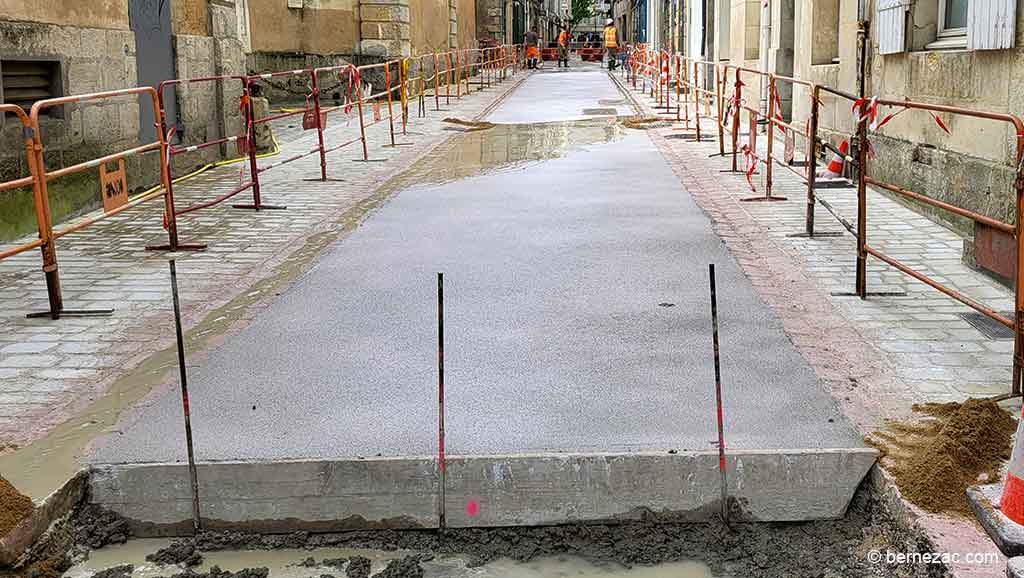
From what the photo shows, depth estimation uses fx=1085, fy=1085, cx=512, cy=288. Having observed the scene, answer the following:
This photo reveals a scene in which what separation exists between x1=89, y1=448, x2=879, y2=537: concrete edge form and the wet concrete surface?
11cm

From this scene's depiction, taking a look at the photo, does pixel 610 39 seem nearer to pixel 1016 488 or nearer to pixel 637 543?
pixel 637 543

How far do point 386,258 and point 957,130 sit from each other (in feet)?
15.4

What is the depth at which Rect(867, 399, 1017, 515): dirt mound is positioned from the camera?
12.5 ft

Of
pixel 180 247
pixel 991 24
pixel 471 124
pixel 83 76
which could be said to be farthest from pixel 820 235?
pixel 471 124

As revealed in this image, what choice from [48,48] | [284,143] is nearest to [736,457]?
[48,48]

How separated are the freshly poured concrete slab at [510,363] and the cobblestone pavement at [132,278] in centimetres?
45

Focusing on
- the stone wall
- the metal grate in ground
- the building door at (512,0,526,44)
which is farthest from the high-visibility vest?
the metal grate in ground

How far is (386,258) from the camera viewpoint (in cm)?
815

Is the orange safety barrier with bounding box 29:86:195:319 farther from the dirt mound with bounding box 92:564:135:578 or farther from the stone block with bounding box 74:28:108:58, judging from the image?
the dirt mound with bounding box 92:564:135:578

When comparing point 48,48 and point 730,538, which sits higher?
point 48,48

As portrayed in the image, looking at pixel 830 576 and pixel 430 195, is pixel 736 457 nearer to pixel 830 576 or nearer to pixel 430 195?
pixel 830 576

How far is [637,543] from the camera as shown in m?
3.90

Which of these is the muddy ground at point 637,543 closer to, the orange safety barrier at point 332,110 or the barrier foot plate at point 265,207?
the barrier foot plate at point 265,207

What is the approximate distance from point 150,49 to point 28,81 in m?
2.82
